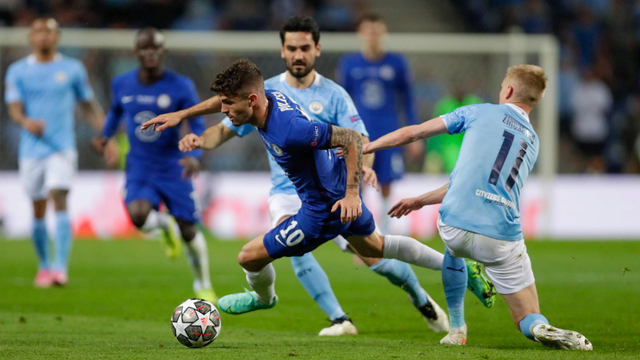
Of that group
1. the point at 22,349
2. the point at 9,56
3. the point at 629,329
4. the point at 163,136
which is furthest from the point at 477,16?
the point at 22,349

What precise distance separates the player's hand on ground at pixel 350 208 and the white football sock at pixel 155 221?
344cm

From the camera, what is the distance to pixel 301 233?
16.2ft

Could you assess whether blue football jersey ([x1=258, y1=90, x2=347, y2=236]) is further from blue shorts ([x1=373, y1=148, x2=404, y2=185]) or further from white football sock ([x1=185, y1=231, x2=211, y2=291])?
blue shorts ([x1=373, y1=148, x2=404, y2=185])

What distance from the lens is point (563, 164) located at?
635 inches

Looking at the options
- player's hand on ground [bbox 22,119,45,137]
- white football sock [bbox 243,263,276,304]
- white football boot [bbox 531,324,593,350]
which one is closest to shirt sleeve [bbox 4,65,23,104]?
player's hand on ground [bbox 22,119,45,137]

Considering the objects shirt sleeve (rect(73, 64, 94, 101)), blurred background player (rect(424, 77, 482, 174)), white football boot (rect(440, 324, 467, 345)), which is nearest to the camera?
white football boot (rect(440, 324, 467, 345))

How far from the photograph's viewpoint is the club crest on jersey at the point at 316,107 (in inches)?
231

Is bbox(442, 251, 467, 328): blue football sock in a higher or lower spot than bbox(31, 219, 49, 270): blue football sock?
higher

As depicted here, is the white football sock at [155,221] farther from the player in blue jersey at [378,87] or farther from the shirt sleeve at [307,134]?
the shirt sleeve at [307,134]

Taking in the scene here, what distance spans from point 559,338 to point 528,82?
1516mm

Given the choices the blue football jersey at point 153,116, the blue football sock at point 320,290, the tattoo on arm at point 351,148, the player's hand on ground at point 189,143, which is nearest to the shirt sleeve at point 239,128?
the player's hand on ground at point 189,143

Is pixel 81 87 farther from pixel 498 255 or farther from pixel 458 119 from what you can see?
pixel 498 255

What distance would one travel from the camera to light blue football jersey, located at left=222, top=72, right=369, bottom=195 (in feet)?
19.2

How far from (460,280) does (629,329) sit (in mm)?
1546
